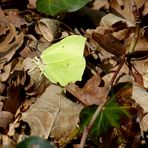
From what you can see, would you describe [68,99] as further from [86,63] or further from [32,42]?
[32,42]

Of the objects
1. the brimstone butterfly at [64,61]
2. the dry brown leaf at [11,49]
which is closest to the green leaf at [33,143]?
the brimstone butterfly at [64,61]

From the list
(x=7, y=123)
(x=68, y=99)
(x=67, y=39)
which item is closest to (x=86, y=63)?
(x=67, y=39)

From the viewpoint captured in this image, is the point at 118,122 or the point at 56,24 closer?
the point at 118,122

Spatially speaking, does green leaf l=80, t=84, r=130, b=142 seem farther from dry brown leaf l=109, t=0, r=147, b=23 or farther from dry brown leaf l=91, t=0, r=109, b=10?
dry brown leaf l=91, t=0, r=109, b=10

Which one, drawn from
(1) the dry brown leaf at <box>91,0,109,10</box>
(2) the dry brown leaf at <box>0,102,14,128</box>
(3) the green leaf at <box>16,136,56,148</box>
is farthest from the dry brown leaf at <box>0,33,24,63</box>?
(3) the green leaf at <box>16,136,56,148</box>

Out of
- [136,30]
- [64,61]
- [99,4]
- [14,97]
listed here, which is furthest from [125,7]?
[14,97]

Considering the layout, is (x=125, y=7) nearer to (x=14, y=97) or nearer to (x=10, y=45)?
(x=10, y=45)

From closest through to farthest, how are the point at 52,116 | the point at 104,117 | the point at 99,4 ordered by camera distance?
the point at 104,117
the point at 52,116
the point at 99,4
